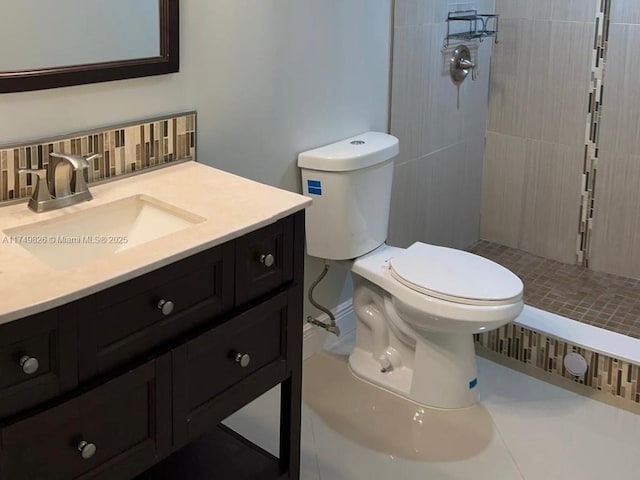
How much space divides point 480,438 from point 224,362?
1084 millimetres

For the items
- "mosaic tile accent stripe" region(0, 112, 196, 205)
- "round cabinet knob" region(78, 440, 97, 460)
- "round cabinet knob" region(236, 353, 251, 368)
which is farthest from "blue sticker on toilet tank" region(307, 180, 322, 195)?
"round cabinet knob" region(78, 440, 97, 460)

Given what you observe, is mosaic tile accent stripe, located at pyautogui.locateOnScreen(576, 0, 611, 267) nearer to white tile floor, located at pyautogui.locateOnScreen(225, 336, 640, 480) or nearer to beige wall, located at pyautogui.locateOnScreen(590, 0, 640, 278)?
beige wall, located at pyautogui.locateOnScreen(590, 0, 640, 278)

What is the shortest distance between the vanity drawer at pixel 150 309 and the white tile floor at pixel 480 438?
34.2 inches

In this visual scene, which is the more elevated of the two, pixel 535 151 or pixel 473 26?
pixel 473 26

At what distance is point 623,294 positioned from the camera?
346 centimetres

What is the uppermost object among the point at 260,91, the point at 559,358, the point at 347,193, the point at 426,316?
the point at 260,91

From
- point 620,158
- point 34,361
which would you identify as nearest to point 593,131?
point 620,158

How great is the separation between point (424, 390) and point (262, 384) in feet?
3.02

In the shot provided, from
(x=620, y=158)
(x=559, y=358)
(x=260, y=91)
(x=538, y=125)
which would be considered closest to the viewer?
(x=260, y=91)

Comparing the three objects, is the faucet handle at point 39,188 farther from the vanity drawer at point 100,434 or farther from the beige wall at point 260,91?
the vanity drawer at point 100,434

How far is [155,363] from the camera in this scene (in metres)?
1.71

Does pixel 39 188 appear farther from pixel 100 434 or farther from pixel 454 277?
pixel 454 277

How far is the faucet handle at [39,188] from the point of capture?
6.31ft

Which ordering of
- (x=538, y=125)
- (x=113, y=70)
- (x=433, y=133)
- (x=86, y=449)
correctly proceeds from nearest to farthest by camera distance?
(x=86, y=449)
(x=113, y=70)
(x=433, y=133)
(x=538, y=125)
